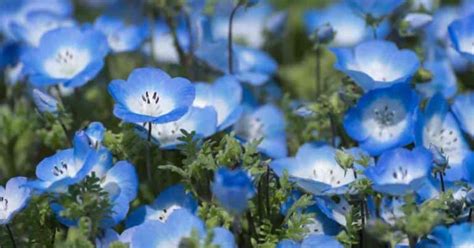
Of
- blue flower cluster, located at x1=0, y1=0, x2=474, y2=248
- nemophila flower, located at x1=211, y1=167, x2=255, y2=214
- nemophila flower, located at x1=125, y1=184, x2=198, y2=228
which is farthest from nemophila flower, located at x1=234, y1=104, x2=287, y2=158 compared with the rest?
nemophila flower, located at x1=211, y1=167, x2=255, y2=214

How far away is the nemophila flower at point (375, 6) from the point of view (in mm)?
2549

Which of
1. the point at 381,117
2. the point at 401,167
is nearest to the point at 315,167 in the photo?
the point at 381,117

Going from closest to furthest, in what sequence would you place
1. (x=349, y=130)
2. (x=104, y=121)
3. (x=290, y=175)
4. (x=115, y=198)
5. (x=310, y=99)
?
(x=115, y=198) → (x=290, y=175) → (x=349, y=130) → (x=104, y=121) → (x=310, y=99)

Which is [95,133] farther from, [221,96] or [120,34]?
[120,34]

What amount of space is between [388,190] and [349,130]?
1.49 feet

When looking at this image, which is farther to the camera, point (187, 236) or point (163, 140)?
point (163, 140)

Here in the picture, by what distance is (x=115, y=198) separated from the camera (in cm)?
201

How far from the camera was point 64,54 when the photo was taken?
2545 millimetres

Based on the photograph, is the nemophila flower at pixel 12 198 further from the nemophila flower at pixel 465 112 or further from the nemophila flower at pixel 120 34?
the nemophila flower at pixel 465 112

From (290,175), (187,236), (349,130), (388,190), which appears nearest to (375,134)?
(349,130)

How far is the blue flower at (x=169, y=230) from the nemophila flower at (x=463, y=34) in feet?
2.79

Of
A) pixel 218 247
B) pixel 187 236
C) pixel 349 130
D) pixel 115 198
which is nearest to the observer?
pixel 218 247

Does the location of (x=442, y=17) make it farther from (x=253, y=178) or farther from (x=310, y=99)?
(x=253, y=178)

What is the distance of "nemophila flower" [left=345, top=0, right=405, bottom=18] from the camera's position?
2.55 m
